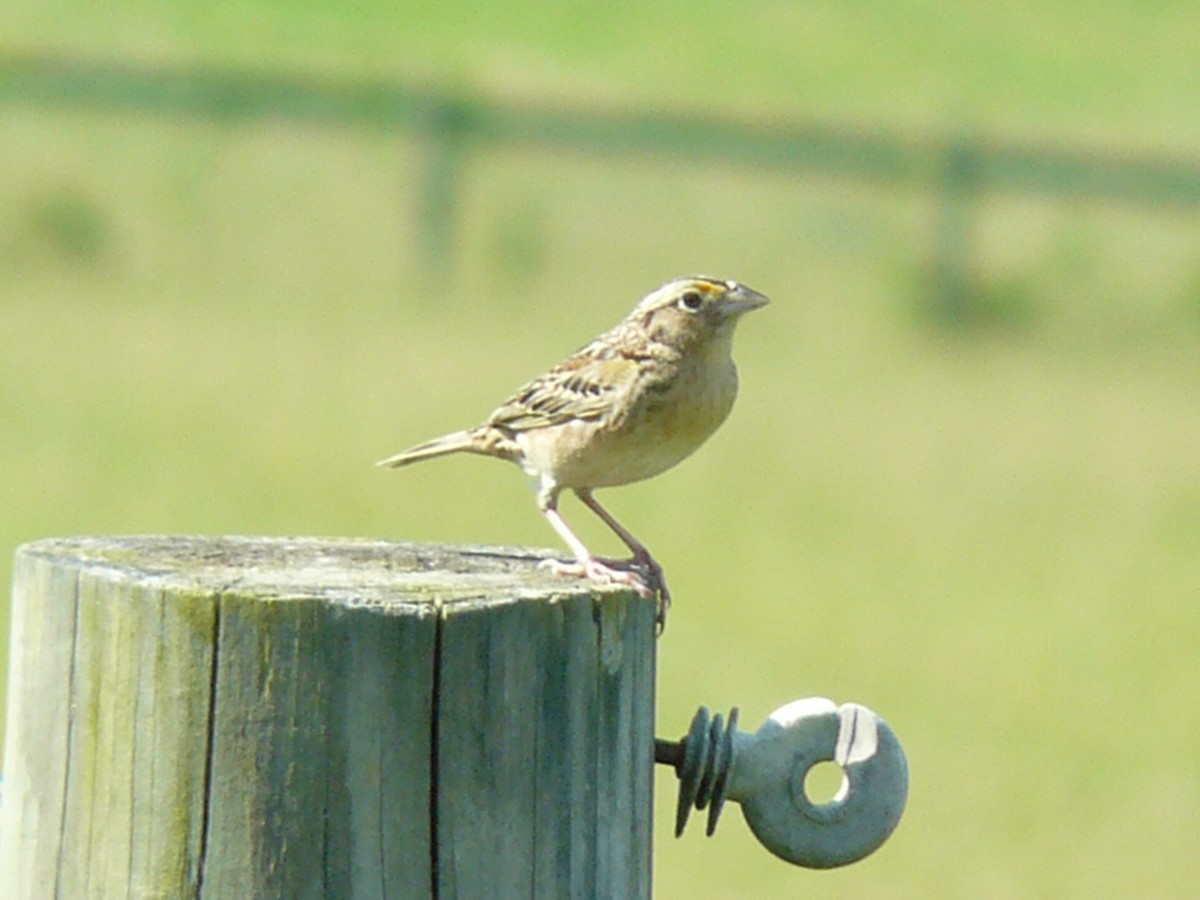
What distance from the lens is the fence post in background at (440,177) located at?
26.2 m

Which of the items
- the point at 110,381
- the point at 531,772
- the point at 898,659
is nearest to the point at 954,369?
the point at 110,381

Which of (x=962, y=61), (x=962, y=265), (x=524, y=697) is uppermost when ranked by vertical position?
(x=962, y=61)

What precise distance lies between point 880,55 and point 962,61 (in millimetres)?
1609

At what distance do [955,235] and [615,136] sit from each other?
4374 millimetres

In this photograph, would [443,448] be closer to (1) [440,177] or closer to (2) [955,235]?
(2) [955,235]

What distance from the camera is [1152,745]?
43.2 ft

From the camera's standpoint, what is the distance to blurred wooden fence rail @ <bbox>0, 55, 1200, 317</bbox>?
27438 mm

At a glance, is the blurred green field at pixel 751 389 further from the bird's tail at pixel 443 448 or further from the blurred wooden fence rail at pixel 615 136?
the bird's tail at pixel 443 448

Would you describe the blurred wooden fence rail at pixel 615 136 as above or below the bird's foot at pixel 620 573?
above

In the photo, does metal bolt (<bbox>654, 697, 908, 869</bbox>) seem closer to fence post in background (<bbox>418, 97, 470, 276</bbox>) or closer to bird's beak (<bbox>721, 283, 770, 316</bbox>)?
bird's beak (<bbox>721, 283, 770, 316</bbox>)

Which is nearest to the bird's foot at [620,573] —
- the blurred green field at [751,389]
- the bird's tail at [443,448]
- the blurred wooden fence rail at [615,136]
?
the bird's tail at [443,448]

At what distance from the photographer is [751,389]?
72.5 ft

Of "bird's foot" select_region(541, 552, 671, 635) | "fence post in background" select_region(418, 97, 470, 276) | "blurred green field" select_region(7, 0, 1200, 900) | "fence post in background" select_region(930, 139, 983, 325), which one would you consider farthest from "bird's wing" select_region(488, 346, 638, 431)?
"fence post in background" select_region(930, 139, 983, 325)

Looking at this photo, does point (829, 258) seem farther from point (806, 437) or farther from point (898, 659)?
point (898, 659)
